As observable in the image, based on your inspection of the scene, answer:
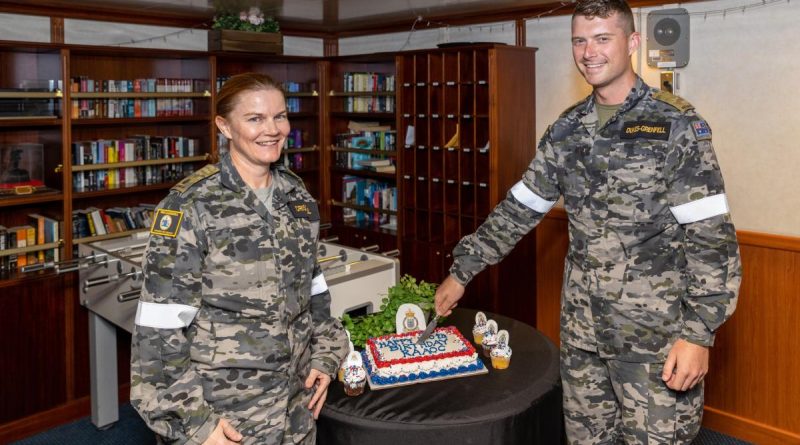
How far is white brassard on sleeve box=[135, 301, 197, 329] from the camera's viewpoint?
1771 millimetres

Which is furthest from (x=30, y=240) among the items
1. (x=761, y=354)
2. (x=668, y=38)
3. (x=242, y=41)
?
(x=761, y=354)

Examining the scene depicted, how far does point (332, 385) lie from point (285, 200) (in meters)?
0.68

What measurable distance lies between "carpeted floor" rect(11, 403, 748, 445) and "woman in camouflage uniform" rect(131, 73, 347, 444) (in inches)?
89.1

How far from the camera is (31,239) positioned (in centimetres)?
416

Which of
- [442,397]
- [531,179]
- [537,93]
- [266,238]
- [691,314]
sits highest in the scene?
[537,93]

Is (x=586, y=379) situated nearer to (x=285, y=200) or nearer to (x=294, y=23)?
(x=285, y=200)

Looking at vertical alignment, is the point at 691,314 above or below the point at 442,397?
above

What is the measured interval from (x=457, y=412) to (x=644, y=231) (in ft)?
2.54

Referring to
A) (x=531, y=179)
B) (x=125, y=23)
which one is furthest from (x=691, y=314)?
(x=125, y=23)

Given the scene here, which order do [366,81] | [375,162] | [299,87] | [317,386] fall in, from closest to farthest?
[317,386] → [375,162] → [366,81] → [299,87]

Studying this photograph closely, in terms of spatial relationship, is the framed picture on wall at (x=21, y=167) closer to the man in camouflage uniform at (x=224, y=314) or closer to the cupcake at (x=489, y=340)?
the man in camouflage uniform at (x=224, y=314)

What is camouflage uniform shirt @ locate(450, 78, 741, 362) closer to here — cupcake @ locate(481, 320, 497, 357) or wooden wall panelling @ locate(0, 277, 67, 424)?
cupcake @ locate(481, 320, 497, 357)

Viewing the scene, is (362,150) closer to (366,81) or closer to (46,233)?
(366,81)

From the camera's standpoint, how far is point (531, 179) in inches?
89.7
